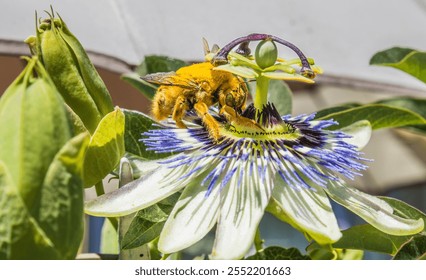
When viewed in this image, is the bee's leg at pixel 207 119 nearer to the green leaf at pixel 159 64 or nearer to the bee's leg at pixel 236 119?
the bee's leg at pixel 236 119

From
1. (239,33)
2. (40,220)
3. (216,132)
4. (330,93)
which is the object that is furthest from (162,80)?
(330,93)

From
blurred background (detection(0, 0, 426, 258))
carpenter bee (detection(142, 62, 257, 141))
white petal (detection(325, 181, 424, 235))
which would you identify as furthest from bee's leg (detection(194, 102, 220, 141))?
blurred background (detection(0, 0, 426, 258))

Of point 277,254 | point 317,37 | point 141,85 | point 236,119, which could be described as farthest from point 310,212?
point 317,37

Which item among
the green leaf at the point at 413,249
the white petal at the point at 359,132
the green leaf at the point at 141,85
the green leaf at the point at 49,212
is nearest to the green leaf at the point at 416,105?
the white petal at the point at 359,132

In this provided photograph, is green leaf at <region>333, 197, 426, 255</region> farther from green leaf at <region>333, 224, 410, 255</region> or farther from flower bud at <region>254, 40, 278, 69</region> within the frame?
flower bud at <region>254, 40, 278, 69</region>

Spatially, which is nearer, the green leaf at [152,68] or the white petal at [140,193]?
the white petal at [140,193]

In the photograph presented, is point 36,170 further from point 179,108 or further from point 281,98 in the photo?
point 281,98
